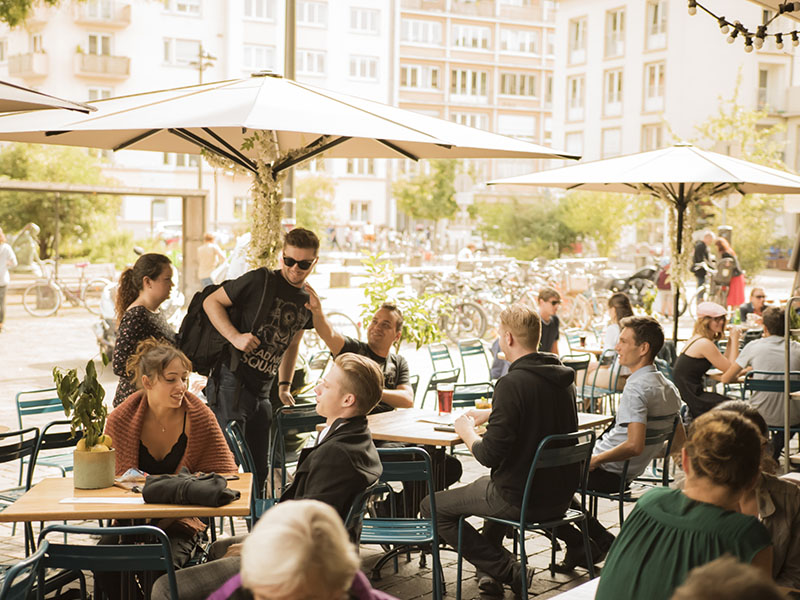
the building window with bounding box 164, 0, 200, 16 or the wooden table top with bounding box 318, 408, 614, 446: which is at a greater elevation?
the building window with bounding box 164, 0, 200, 16

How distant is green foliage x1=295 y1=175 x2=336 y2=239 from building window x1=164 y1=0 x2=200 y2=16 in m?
13.6

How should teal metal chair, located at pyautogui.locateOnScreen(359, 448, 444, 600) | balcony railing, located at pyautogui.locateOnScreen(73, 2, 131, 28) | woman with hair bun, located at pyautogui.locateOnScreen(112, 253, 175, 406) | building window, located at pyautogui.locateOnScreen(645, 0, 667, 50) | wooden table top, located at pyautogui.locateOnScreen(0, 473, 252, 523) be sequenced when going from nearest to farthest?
wooden table top, located at pyautogui.locateOnScreen(0, 473, 252, 523), teal metal chair, located at pyautogui.locateOnScreen(359, 448, 444, 600), woman with hair bun, located at pyautogui.locateOnScreen(112, 253, 175, 406), building window, located at pyautogui.locateOnScreen(645, 0, 667, 50), balcony railing, located at pyautogui.locateOnScreen(73, 2, 131, 28)

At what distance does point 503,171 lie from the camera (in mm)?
83312

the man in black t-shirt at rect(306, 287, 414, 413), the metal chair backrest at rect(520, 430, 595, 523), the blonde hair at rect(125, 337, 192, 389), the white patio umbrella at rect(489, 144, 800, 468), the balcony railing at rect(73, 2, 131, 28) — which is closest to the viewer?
the blonde hair at rect(125, 337, 192, 389)

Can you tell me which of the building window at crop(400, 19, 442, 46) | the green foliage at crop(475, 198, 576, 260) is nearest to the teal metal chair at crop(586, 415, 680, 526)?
the green foliage at crop(475, 198, 576, 260)

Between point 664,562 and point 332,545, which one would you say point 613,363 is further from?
point 332,545

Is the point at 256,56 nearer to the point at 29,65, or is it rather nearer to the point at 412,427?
the point at 29,65

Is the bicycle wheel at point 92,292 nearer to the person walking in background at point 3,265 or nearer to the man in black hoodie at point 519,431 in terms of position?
the person walking in background at point 3,265

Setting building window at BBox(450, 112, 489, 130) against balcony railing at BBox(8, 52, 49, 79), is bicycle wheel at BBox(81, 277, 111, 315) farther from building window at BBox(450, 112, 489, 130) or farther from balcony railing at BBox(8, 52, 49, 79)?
building window at BBox(450, 112, 489, 130)

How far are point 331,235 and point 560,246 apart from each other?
23.6 metres

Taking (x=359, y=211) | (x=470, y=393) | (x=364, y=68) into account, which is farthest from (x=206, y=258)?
(x=359, y=211)

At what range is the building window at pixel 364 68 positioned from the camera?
70200mm

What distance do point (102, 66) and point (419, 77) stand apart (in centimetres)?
2748

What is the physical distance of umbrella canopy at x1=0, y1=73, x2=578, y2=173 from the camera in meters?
5.90
